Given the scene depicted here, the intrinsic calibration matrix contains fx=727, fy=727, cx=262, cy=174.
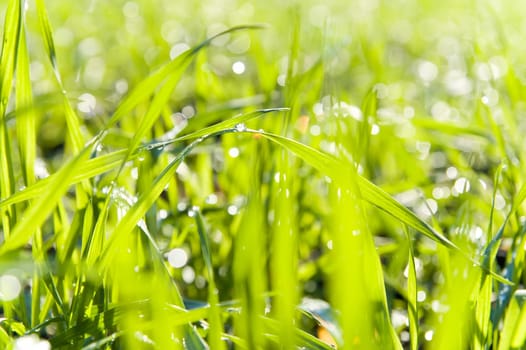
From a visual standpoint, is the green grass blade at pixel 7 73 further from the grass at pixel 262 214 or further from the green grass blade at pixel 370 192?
the green grass blade at pixel 370 192

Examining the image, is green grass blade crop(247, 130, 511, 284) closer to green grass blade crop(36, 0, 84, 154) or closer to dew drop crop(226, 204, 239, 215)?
green grass blade crop(36, 0, 84, 154)

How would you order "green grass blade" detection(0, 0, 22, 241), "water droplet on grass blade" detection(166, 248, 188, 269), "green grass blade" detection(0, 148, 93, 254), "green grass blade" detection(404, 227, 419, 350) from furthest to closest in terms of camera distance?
"water droplet on grass blade" detection(166, 248, 188, 269) < "green grass blade" detection(0, 0, 22, 241) < "green grass blade" detection(404, 227, 419, 350) < "green grass blade" detection(0, 148, 93, 254)

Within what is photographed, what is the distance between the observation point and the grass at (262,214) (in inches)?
25.0

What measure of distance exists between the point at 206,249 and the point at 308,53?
6.49ft

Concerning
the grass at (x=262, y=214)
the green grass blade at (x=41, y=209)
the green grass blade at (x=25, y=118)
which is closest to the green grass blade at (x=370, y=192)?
the grass at (x=262, y=214)

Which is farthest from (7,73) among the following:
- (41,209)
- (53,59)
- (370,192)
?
(370,192)

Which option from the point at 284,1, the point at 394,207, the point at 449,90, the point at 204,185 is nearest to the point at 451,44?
the point at 449,90

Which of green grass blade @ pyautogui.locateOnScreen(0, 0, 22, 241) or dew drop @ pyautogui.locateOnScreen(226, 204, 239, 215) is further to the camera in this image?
dew drop @ pyautogui.locateOnScreen(226, 204, 239, 215)

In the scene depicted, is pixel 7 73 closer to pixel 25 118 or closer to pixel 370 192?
pixel 25 118

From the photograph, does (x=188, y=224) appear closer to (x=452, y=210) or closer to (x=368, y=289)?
(x=368, y=289)

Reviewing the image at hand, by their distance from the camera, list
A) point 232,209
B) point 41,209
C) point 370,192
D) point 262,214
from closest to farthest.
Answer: point 41,209 → point 370,192 → point 262,214 → point 232,209

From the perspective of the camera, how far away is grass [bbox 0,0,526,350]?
2.08 feet

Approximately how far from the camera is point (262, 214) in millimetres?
987

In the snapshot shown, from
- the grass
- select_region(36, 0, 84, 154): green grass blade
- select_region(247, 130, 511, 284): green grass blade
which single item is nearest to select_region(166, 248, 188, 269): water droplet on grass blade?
the grass
